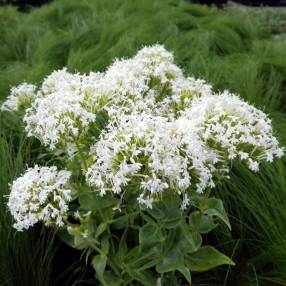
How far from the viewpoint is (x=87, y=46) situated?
11.9 ft

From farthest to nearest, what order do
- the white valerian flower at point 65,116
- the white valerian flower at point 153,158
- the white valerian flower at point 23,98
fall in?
the white valerian flower at point 23,98, the white valerian flower at point 65,116, the white valerian flower at point 153,158

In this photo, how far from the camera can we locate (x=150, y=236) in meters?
1.43

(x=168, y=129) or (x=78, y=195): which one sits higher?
(x=168, y=129)

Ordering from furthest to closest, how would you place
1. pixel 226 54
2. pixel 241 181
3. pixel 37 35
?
pixel 37 35, pixel 226 54, pixel 241 181

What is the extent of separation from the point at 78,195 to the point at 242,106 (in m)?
0.54

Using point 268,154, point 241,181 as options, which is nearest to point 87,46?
point 241,181

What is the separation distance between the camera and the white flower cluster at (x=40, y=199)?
1.44 metres

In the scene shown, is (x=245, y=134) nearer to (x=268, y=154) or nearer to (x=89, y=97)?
(x=268, y=154)

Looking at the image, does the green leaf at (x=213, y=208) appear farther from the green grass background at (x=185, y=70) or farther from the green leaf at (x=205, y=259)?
the green grass background at (x=185, y=70)

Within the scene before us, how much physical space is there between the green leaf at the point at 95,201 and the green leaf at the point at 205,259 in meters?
0.29

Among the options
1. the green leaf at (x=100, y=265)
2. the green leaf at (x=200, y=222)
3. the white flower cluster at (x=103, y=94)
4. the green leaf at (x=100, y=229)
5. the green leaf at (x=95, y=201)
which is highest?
the white flower cluster at (x=103, y=94)

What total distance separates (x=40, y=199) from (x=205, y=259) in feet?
1.70

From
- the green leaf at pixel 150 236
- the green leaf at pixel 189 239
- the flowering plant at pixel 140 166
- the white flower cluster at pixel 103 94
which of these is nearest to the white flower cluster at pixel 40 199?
the flowering plant at pixel 140 166

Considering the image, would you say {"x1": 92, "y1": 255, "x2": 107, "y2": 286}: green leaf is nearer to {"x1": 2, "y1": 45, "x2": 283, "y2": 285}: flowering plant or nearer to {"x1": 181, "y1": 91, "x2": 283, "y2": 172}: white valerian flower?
{"x1": 2, "y1": 45, "x2": 283, "y2": 285}: flowering plant
